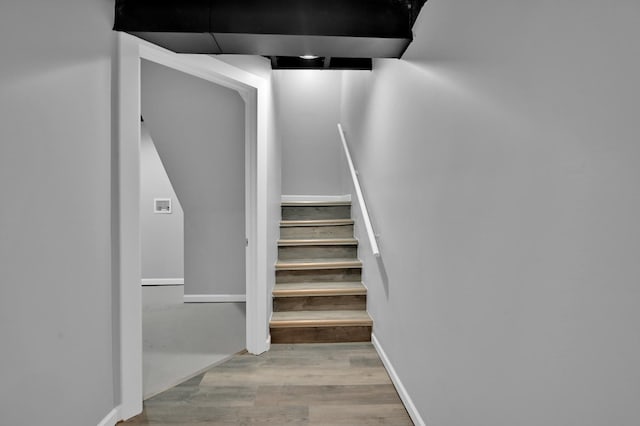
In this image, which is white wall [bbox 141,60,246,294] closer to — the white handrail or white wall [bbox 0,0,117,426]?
the white handrail

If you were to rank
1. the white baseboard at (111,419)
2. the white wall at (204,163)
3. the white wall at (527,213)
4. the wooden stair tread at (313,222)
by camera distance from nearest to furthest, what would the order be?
the white wall at (527,213) < the white baseboard at (111,419) < the white wall at (204,163) < the wooden stair tread at (313,222)

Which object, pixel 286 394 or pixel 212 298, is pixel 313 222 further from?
pixel 286 394

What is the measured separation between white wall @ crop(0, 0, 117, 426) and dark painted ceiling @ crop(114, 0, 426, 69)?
8.1 inches

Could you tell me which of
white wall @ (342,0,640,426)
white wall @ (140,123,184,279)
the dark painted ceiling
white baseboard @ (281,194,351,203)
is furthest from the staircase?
the dark painted ceiling

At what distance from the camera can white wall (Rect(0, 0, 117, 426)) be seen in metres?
1.27

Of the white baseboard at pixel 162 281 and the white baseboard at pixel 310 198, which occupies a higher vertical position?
the white baseboard at pixel 310 198

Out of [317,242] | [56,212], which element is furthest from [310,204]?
[56,212]

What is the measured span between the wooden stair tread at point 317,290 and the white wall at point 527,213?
1.38 m

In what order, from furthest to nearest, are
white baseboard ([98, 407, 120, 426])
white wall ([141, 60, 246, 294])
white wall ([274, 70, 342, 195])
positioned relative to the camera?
white wall ([274, 70, 342, 195]) < white wall ([141, 60, 246, 294]) < white baseboard ([98, 407, 120, 426])

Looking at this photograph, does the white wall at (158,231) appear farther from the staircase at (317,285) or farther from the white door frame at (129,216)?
the white door frame at (129,216)

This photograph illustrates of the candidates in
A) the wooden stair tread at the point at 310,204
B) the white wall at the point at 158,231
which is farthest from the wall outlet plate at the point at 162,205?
the wooden stair tread at the point at 310,204

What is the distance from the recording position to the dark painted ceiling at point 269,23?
1898 mm

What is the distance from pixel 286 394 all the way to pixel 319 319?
34.9 inches

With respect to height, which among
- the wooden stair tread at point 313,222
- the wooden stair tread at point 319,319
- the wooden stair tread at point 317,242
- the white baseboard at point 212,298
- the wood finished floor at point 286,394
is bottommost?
the wood finished floor at point 286,394
